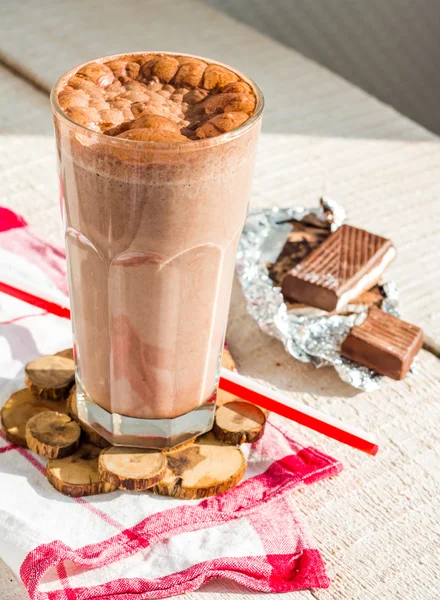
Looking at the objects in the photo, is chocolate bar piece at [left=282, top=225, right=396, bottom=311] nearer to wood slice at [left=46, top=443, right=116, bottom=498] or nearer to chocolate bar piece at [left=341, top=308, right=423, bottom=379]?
chocolate bar piece at [left=341, top=308, right=423, bottom=379]

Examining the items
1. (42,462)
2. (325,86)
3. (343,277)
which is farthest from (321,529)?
(325,86)

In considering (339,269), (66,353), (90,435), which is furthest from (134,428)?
(339,269)

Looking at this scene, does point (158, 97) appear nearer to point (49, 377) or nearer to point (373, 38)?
point (49, 377)

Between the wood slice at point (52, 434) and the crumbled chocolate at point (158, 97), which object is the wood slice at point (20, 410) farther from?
the crumbled chocolate at point (158, 97)

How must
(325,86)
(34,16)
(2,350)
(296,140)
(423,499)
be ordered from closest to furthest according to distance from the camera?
(423,499), (2,350), (296,140), (325,86), (34,16)

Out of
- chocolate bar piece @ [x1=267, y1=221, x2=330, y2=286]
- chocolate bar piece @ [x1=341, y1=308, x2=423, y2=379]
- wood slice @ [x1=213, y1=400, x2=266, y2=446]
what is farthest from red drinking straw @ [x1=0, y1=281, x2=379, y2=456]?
chocolate bar piece @ [x1=267, y1=221, x2=330, y2=286]

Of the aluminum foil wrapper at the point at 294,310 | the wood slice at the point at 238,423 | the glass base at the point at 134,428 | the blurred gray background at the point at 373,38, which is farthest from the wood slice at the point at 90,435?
the blurred gray background at the point at 373,38

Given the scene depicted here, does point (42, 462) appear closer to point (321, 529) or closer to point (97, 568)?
point (97, 568)
